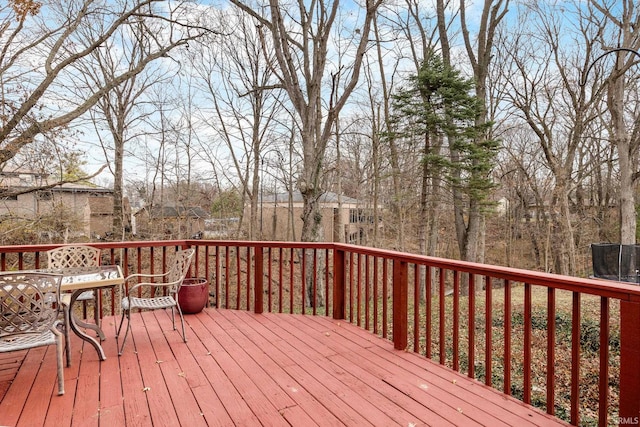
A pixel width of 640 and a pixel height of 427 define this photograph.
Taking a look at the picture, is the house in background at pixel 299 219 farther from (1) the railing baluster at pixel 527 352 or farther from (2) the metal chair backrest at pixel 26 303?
(2) the metal chair backrest at pixel 26 303

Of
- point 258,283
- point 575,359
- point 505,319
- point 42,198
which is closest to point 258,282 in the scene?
point 258,283

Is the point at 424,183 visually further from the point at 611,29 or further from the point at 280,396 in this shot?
the point at 280,396

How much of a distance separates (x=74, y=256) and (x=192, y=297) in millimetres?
1313

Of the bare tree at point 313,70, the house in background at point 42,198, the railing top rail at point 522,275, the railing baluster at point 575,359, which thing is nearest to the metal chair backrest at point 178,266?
the railing top rail at point 522,275

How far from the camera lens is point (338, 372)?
9.00 ft

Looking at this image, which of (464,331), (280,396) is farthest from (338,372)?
(464,331)

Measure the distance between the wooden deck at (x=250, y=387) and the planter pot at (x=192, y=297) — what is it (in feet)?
2.09

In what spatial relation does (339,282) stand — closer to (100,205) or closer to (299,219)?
(100,205)

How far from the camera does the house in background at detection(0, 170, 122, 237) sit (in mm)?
7457

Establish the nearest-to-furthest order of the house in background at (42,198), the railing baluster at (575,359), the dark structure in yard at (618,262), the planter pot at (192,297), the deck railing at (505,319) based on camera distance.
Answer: the deck railing at (505,319) < the railing baluster at (575,359) < the planter pot at (192,297) < the dark structure in yard at (618,262) < the house in background at (42,198)

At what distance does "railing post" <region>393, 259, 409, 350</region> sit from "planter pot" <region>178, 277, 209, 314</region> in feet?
7.78

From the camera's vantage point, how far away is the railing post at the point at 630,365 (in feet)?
5.63

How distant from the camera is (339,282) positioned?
4.09 m

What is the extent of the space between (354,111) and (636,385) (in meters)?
12.8
